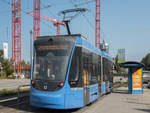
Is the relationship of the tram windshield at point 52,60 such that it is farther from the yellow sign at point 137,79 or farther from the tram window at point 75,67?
the yellow sign at point 137,79

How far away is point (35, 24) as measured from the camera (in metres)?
53.0

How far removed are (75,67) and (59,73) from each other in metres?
0.80

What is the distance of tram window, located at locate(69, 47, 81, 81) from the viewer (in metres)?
8.58

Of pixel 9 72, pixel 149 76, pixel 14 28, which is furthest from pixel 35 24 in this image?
pixel 149 76

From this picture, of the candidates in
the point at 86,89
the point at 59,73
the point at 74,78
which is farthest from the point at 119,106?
the point at 59,73

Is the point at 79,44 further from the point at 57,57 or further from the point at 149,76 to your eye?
the point at 149,76

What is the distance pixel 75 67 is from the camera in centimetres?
877

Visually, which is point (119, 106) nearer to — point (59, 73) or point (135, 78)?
point (59, 73)

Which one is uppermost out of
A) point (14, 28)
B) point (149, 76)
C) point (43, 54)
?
point (14, 28)

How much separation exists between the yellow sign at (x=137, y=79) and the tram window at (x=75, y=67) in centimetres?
1047

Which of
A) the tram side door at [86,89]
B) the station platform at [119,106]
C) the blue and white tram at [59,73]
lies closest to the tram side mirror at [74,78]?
the blue and white tram at [59,73]

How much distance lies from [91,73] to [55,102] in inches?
124

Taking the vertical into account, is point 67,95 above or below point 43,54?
below

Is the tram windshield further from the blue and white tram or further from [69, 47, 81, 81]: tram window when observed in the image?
[69, 47, 81, 81]: tram window
